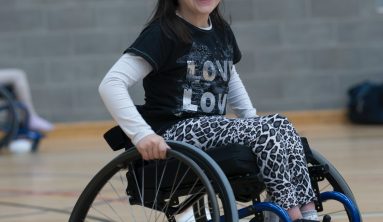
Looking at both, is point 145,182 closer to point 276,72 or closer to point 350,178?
point 350,178

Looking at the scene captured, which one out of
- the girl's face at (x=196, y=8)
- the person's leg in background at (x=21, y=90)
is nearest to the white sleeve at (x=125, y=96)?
the girl's face at (x=196, y=8)

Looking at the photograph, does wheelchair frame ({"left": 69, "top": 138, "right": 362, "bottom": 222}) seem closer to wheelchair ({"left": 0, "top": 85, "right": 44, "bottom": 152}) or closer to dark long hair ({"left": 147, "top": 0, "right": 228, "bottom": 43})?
dark long hair ({"left": 147, "top": 0, "right": 228, "bottom": 43})

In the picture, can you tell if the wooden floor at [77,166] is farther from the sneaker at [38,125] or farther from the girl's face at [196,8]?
the girl's face at [196,8]

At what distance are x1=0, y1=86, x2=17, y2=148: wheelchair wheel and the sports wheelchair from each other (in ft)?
14.3

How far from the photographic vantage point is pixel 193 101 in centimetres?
282

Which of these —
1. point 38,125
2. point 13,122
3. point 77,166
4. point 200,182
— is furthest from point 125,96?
point 38,125

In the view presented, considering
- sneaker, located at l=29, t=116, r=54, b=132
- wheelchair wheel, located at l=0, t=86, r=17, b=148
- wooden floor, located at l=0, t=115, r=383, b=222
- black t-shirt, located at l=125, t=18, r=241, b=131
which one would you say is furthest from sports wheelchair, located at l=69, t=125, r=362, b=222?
sneaker, located at l=29, t=116, r=54, b=132

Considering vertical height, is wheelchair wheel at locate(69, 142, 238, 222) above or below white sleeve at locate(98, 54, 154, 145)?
below

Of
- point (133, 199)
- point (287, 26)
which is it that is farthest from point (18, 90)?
point (133, 199)

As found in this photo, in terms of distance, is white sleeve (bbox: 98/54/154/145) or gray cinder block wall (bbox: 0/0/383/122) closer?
white sleeve (bbox: 98/54/154/145)

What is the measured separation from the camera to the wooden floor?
4.50m

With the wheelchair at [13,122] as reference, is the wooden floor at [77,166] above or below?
below

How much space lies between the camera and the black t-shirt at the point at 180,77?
2756 mm

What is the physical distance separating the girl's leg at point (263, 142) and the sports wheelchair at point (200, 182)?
35mm
